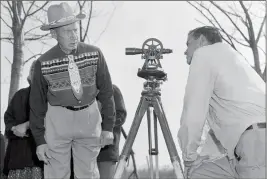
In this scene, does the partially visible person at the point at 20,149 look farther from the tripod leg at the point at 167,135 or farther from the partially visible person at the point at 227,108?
the partially visible person at the point at 227,108

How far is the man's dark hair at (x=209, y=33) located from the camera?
3449mm

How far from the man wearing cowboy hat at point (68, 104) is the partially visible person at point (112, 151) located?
121cm

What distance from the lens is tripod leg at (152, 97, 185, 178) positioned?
404cm

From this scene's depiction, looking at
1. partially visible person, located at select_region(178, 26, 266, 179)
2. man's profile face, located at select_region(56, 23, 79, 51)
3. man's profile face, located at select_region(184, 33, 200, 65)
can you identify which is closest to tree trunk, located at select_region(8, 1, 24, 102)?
man's profile face, located at select_region(56, 23, 79, 51)

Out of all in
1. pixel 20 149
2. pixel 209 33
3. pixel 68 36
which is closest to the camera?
pixel 209 33

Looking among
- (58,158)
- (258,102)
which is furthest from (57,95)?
A: (258,102)

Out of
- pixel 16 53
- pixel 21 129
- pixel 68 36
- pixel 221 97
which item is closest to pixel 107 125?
pixel 68 36

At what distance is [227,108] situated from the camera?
3.21 meters

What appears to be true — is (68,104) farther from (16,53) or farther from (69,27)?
(16,53)

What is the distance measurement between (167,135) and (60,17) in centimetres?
129

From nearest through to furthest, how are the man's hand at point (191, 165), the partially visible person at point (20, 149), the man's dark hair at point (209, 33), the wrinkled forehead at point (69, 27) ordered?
the man's hand at point (191, 165), the man's dark hair at point (209, 33), the wrinkled forehead at point (69, 27), the partially visible person at point (20, 149)

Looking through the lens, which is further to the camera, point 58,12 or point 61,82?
point 58,12

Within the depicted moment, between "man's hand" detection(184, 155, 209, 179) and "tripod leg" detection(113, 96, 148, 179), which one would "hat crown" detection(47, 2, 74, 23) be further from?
"man's hand" detection(184, 155, 209, 179)

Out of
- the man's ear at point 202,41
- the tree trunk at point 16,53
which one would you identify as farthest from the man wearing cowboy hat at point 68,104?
the tree trunk at point 16,53
